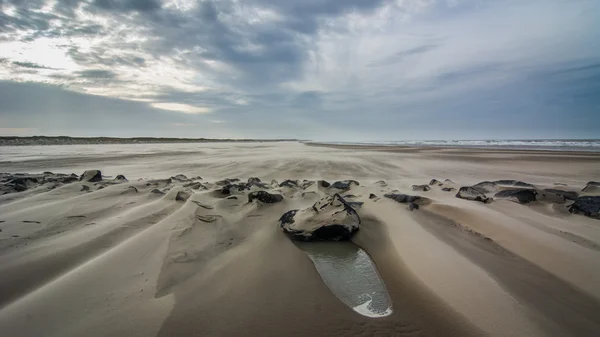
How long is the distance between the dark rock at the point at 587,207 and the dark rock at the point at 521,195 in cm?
56

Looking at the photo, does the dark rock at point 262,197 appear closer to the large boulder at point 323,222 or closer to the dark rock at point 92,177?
the large boulder at point 323,222

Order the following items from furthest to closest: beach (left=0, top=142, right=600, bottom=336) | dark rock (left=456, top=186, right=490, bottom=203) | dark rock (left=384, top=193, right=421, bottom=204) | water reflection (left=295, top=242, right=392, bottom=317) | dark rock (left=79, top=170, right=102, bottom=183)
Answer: dark rock (left=79, top=170, right=102, bottom=183)
dark rock (left=456, top=186, right=490, bottom=203)
dark rock (left=384, top=193, right=421, bottom=204)
water reflection (left=295, top=242, right=392, bottom=317)
beach (left=0, top=142, right=600, bottom=336)

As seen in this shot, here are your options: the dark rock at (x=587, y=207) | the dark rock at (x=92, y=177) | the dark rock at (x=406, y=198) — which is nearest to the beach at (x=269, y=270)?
the dark rock at (x=587, y=207)

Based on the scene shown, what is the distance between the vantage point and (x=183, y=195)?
4633mm

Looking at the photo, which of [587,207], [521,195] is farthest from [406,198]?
[587,207]

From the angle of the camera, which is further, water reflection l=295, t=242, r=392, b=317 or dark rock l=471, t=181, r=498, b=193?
dark rock l=471, t=181, r=498, b=193

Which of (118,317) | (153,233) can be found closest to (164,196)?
(153,233)

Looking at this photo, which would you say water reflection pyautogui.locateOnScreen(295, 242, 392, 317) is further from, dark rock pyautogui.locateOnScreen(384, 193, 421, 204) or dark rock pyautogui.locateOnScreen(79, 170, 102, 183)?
dark rock pyautogui.locateOnScreen(79, 170, 102, 183)

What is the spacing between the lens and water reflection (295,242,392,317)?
200 cm

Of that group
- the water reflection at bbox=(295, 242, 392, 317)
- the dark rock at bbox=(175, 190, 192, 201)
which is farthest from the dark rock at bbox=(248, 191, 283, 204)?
the water reflection at bbox=(295, 242, 392, 317)

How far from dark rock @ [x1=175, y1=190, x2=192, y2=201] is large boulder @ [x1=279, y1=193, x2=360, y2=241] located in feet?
6.33

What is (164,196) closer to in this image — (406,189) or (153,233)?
(153,233)

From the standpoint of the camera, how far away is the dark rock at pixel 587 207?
372 cm

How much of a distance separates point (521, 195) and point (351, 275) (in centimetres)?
405
